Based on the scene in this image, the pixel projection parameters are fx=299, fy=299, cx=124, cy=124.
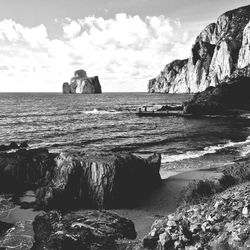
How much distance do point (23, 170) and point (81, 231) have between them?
12.4 meters

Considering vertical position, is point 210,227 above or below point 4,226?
above

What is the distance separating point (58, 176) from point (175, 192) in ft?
23.1

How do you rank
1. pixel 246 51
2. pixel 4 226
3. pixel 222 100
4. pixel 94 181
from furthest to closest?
pixel 246 51
pixel 222 100
pixel 94 181
pixel 4 226

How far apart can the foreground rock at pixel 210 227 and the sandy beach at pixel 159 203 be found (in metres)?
5.27

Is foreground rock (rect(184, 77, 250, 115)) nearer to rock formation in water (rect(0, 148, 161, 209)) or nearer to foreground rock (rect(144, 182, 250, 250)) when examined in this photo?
rock formation in water (rect(0, 148, 161, 209))

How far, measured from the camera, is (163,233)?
23.9ft

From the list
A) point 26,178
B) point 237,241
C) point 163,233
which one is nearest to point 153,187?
point 26,178

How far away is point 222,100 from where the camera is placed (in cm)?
7956

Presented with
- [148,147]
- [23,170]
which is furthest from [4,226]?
[148,147]

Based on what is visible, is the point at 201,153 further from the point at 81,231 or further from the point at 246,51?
the point at 246,51

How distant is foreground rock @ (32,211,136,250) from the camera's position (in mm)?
8953

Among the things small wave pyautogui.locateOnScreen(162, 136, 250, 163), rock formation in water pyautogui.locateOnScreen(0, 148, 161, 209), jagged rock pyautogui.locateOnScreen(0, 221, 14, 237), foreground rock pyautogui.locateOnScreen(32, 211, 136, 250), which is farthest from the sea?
foreground rock pyautogui.locateOnScreen(32, 211, 136, 250)

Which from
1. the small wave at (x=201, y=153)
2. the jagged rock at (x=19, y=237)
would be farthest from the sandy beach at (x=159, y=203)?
the small wave at (x=201, y=153)

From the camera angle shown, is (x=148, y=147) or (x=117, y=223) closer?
(x=117, y=223)
